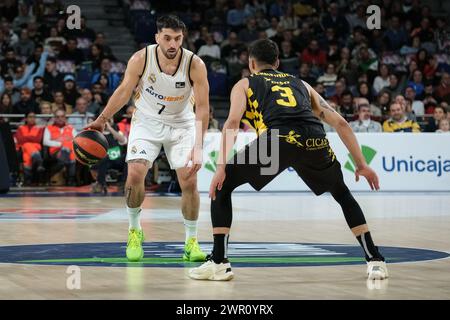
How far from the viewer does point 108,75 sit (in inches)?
766

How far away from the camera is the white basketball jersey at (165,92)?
8211mm

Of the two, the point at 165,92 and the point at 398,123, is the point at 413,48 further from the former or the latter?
the point at 165,92

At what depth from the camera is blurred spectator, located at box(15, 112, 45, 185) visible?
57.2 feet

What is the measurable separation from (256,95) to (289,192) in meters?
9.90

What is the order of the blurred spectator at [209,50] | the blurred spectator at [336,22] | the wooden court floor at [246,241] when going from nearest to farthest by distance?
the wooden court floor at [246,241] → the blurred spectator at [209,50] → the blurred spectator at [336,22]

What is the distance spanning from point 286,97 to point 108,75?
503 inches

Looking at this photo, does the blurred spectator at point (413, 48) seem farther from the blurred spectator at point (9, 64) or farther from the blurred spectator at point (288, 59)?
the blurred spectator at point (9, 64)

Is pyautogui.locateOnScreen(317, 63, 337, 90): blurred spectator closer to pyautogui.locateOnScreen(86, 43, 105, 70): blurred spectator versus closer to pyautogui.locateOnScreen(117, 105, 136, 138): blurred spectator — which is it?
pyautogui.locateOnScreen(86, 43, 105, 70): blurred spectator

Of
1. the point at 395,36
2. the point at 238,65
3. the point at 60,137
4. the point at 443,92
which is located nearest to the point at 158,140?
the point at 60,137

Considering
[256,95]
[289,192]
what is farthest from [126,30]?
[256,95]

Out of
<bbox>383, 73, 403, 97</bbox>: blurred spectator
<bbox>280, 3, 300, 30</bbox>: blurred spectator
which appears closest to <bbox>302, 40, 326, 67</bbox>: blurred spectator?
<bbox>280, 3, 300, 30</bbox>: blurred spectator

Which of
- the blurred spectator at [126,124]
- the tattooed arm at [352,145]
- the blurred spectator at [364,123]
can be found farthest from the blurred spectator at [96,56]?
the tattooed arm at [352,145]

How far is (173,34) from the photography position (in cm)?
802

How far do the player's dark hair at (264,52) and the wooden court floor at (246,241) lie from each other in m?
1.53
